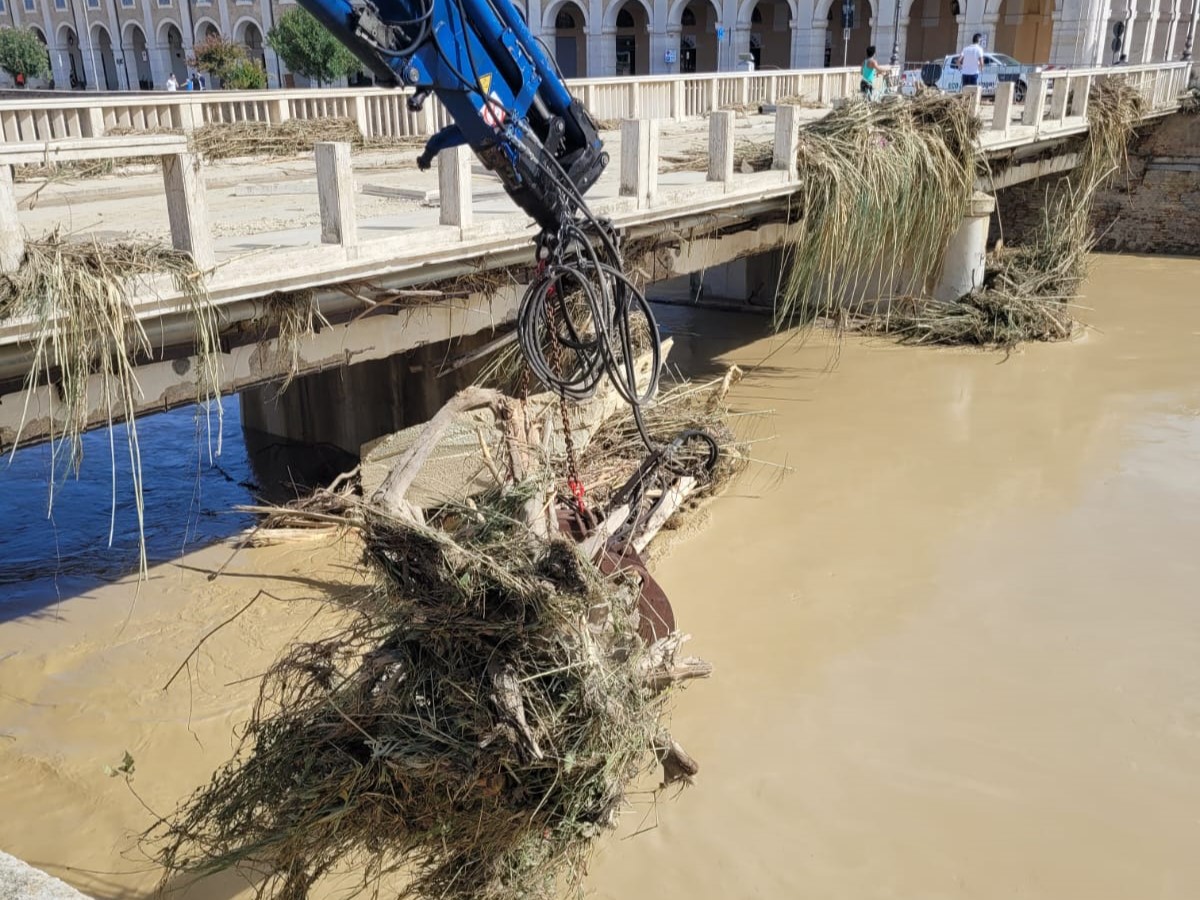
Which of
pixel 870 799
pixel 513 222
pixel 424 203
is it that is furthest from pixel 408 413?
pixel 870 799

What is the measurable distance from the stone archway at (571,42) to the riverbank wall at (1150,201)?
28609mm

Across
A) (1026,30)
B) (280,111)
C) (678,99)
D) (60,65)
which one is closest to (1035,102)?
(678,99)

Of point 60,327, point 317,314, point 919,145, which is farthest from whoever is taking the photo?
point 919,145

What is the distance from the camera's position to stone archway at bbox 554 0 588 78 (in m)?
48.0

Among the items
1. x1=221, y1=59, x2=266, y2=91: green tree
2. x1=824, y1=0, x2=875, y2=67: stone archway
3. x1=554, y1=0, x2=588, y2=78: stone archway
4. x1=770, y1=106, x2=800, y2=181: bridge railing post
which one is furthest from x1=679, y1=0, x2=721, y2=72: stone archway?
x1=770, y1=106, x2=800, y2=181: bridge railing post

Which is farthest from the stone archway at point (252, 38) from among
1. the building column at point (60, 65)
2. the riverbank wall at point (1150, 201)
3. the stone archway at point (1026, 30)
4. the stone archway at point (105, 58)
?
the riverbank wall at point (1150, 201)

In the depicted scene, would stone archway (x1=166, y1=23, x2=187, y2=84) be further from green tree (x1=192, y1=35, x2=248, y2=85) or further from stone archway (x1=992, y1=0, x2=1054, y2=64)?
stone archway (x1=992, y1=0, x2=1054, y2=64)

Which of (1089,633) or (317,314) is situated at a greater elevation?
(317,314)

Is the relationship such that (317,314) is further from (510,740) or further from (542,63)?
(510,740)

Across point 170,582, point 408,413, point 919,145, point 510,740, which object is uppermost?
point 919,145

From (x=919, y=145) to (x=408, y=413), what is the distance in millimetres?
7223

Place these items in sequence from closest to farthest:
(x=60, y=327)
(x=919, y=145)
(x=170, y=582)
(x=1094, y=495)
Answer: (x=60, y=327) → (x=170, y=582) → (x=1094, y=495) → (x=919, y=145)

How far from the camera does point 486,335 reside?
33.8 feet

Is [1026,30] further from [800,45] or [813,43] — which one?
[800,45]
